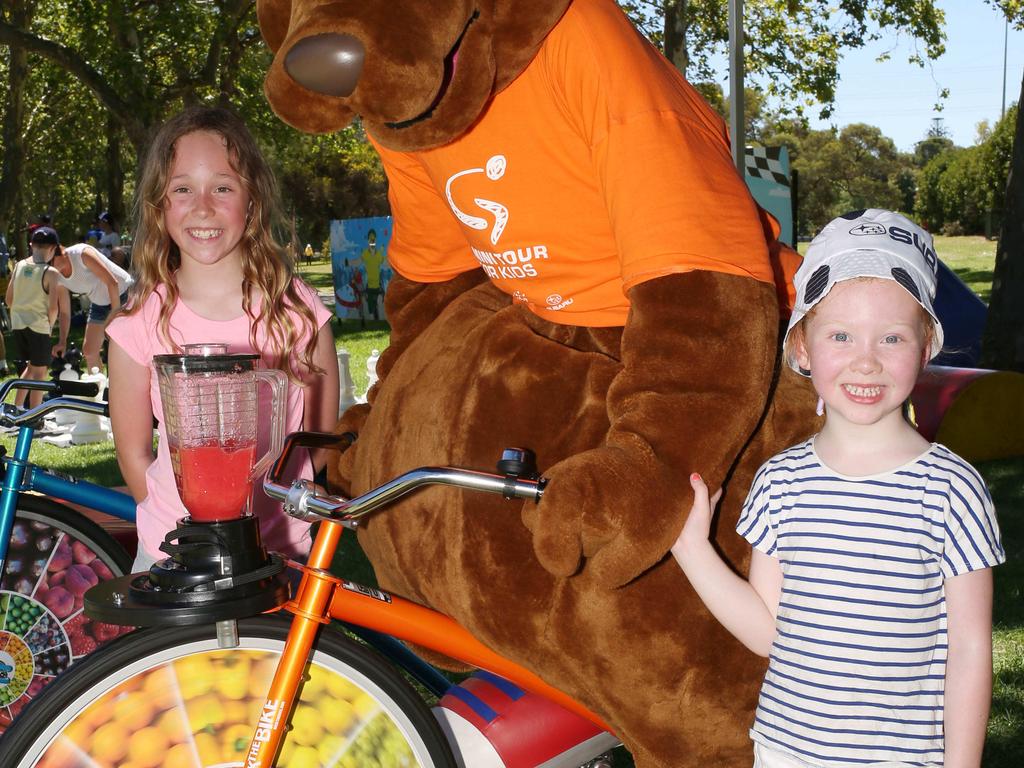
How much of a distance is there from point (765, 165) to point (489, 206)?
28.8ft

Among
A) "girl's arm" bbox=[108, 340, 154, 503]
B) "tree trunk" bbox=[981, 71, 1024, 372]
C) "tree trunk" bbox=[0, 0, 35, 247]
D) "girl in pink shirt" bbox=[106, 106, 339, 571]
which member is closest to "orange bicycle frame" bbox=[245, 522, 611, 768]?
"girl in pink shirt" bbox=[106, 106, 339, 571]

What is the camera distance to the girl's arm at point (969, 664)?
1831mm

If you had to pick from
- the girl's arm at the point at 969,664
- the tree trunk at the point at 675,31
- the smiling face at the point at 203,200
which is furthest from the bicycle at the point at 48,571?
the tree trunk at the point at 675,31

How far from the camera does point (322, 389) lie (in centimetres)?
288

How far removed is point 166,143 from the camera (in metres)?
2.76

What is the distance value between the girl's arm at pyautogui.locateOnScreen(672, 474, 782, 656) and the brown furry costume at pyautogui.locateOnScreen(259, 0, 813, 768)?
0.17ft

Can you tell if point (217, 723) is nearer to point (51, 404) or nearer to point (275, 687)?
point (275, 687)

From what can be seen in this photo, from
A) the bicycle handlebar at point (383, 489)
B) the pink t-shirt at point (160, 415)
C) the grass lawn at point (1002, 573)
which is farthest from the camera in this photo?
the grass lawn at point (1002, 573)

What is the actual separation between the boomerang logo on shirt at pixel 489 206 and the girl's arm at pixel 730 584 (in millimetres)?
631

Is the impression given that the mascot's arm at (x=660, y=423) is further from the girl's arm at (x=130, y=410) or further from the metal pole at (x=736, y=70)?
the metal pole at (x=736, y=70)

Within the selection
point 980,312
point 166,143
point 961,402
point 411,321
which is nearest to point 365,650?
point 411,321

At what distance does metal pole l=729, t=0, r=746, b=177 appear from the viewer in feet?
27.3

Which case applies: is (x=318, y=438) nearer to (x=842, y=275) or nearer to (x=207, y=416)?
(x=207, y=416)

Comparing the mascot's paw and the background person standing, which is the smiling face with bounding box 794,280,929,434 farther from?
the background person standing
